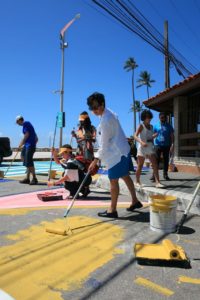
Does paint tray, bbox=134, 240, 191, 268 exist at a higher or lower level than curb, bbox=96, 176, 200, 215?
lower

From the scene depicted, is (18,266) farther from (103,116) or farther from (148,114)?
(148,114)

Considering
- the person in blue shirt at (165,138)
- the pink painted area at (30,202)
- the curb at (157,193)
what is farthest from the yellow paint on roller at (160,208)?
the person in blue shirt at (165,138)

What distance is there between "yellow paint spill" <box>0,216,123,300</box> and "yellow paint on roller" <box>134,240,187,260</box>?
0.93 ft

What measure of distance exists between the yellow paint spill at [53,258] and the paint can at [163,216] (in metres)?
0.45

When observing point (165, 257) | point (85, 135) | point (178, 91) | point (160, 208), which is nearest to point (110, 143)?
point (160, 208)

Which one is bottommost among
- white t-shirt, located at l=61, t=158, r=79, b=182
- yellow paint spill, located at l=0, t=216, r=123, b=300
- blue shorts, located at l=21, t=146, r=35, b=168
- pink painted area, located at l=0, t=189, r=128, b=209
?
yellow paint spill, located at l=0, t=216, r=123, b=300

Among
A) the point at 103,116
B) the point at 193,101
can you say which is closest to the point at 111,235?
the point at 103,116

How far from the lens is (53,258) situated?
343 cm

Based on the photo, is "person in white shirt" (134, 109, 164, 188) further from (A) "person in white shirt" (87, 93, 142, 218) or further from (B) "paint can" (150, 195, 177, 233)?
(B) "paint can" (150, 195, 177, 233)

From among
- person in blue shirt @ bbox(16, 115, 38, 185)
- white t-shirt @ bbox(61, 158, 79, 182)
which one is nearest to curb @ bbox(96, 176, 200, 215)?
white t-shirt @ bbox(61, 158, 79, 182)

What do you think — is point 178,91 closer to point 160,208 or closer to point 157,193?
point 157,193

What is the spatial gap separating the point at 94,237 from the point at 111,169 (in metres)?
1.22

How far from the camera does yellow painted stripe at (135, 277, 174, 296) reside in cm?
275

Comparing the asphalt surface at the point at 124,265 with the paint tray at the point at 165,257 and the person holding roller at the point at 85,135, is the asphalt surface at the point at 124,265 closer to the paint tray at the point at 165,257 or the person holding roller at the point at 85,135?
the paint tray at the point at 165,257
